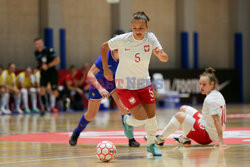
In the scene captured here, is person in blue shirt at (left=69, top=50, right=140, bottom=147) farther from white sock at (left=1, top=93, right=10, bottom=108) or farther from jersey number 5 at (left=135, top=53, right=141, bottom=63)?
white sock at (left=1, top=93, right=10, bottom=108)

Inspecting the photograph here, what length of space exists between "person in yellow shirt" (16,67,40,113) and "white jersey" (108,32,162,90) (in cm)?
1211

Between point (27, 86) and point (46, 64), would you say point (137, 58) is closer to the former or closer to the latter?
point (46, 64)

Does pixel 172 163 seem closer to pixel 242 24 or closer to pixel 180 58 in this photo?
pixel 180 58

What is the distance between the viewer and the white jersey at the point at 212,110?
21.2ft

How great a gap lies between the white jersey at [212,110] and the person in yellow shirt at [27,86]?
38.5ft

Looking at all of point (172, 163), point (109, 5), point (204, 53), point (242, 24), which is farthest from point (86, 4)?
point (172, 163)

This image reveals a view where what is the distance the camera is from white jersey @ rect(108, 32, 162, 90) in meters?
5.73

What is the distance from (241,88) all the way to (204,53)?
2798mm

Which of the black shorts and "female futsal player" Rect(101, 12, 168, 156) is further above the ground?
"female futsal player" Rect(101, 12, 168, 156)

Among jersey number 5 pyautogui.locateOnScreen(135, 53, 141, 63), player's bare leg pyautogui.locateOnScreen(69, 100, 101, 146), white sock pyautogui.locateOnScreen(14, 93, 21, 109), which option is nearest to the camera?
jersey number 5 pyautogui.locateOnScreen(135, 53, 141, 63)

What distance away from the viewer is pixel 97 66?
23.2 ft

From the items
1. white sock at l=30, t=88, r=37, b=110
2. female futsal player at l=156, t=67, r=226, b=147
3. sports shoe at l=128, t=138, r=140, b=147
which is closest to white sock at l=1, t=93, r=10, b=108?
white sock at l=30, t=88, r=37, b=110

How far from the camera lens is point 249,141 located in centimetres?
706

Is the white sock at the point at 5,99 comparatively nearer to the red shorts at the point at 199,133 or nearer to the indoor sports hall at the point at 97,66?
the indoor sports hall at the point at 97,66
